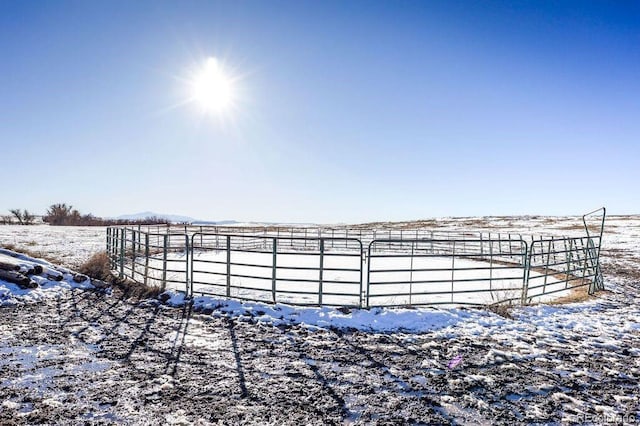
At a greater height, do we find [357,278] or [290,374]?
[290,374]

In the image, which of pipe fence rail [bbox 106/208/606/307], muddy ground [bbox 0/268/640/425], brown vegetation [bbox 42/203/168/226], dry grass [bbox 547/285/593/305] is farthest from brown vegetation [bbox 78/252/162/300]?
brown vegetation [bbox 42/203/168/226]

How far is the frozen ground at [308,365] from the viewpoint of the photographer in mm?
4215

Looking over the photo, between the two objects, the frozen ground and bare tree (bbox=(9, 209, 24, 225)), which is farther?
bare tree (bbox=(9, 209, 24, 225))

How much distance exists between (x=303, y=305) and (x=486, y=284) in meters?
7.84

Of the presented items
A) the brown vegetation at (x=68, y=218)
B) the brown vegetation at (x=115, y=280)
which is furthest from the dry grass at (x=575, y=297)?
the brown vegetation at (x=68, y=218)

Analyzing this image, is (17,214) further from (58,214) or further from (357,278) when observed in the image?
(357,278)

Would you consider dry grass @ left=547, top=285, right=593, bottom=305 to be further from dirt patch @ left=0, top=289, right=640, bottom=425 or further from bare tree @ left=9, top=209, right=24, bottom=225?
bare tree @ left=9, top=209, right=24, bottom=225

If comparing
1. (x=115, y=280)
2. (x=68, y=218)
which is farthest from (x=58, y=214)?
(x=115, y=280)

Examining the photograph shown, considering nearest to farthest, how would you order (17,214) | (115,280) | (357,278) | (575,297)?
(575,297), (115,280), (357,278), (17,214)

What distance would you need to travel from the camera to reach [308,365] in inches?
217

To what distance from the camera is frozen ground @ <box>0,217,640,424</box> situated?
13.8 ft

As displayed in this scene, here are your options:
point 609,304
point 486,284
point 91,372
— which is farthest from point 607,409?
point 486,284

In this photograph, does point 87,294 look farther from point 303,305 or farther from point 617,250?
point 617,250

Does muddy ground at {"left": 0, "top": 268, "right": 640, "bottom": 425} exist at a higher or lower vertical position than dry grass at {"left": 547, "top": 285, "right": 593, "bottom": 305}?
higher
